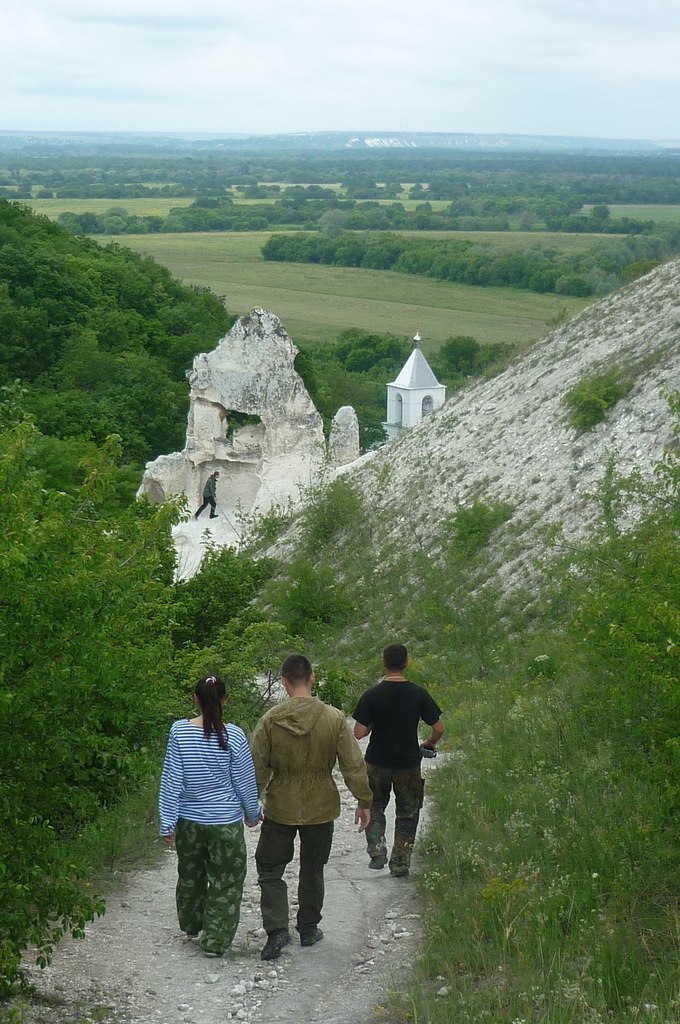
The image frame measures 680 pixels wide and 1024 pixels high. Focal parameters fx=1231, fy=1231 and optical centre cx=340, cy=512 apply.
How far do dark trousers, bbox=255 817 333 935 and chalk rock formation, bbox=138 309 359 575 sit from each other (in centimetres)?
1834

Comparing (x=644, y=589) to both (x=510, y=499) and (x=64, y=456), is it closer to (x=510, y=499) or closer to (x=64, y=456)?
(x=510, y=499)

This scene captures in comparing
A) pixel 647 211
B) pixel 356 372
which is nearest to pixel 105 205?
pixel 647 211

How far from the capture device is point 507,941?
6.43m

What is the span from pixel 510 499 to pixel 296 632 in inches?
145

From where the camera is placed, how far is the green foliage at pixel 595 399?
18016mm

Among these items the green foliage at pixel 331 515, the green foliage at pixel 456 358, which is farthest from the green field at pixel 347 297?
the green foliage at pixel 331 515

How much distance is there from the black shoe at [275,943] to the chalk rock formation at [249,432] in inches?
729

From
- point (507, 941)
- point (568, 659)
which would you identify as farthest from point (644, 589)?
point (568, 659)

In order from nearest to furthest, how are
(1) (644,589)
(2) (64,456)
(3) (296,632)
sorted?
(1) (644,589)
(3) (296,632)
(2) (64,456)

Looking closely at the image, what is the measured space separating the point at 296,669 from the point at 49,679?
1365 mm

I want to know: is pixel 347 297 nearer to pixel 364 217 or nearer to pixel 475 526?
pixel 364 217

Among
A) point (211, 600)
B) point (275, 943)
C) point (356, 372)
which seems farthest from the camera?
point (356, 372)

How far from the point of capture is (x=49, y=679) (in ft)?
20.5

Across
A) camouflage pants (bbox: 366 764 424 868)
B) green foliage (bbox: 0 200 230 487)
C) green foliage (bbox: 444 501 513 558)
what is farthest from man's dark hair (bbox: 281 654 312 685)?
green foliage (bbox: 0 200 230 487)
